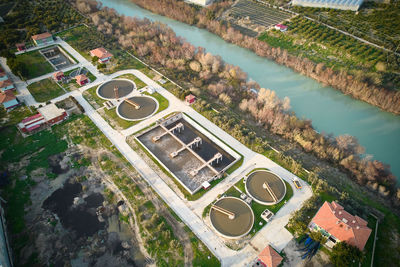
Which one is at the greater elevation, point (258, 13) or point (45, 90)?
point (258, 13)

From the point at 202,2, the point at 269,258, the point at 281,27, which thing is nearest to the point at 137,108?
the point at 269,258

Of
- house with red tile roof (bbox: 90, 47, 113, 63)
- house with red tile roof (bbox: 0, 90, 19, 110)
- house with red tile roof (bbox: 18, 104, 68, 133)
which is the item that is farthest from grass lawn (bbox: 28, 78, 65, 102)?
house with red tile roof (bbox: 90, 47, 113, 63)

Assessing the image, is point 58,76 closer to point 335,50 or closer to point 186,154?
point 186,154

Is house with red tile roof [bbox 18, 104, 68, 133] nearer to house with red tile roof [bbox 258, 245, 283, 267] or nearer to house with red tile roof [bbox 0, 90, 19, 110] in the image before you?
house with red tile roof [bbox 0, 90, 19, 110]

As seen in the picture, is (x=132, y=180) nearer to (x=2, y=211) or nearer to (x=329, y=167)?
(x=2, y=211)

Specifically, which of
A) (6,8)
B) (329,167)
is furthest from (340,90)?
(6,8)
